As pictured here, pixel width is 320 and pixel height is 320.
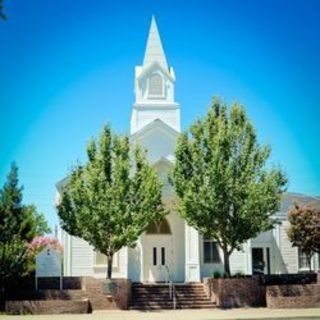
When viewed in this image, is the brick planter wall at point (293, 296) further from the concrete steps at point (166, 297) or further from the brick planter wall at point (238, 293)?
the concrete steps at point (166, 297)

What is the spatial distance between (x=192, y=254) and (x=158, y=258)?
228cm

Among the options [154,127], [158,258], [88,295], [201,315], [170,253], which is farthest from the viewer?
[154,127]

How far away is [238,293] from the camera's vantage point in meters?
26.3

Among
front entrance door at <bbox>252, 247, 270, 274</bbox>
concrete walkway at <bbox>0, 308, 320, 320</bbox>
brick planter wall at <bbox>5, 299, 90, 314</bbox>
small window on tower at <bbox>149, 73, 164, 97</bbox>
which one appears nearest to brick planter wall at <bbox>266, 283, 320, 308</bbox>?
concrete walkway at <bbox>0, 308, 320, 320</bbox>

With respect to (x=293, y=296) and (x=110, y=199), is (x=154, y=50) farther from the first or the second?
(x=293, y=296)

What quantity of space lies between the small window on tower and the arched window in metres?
11.7

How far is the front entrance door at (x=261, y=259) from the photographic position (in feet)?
116

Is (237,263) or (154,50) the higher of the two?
(154,50)

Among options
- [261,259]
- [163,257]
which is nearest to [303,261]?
[261,259]

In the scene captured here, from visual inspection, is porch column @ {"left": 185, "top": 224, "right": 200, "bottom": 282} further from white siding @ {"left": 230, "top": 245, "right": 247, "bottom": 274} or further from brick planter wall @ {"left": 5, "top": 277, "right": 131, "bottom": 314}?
brick planter wall @ {"left": 5, "top": 277, "right": 131, "bottom": 314}

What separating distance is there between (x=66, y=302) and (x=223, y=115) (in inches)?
443

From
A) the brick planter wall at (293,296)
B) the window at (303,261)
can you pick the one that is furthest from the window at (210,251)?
the brick planter wall at (293,296)

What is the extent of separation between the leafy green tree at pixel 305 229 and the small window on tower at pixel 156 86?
13910mm

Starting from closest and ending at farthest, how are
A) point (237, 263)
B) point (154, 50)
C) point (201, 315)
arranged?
point (201, 315)
point (237, 263)
point (154, 50)
